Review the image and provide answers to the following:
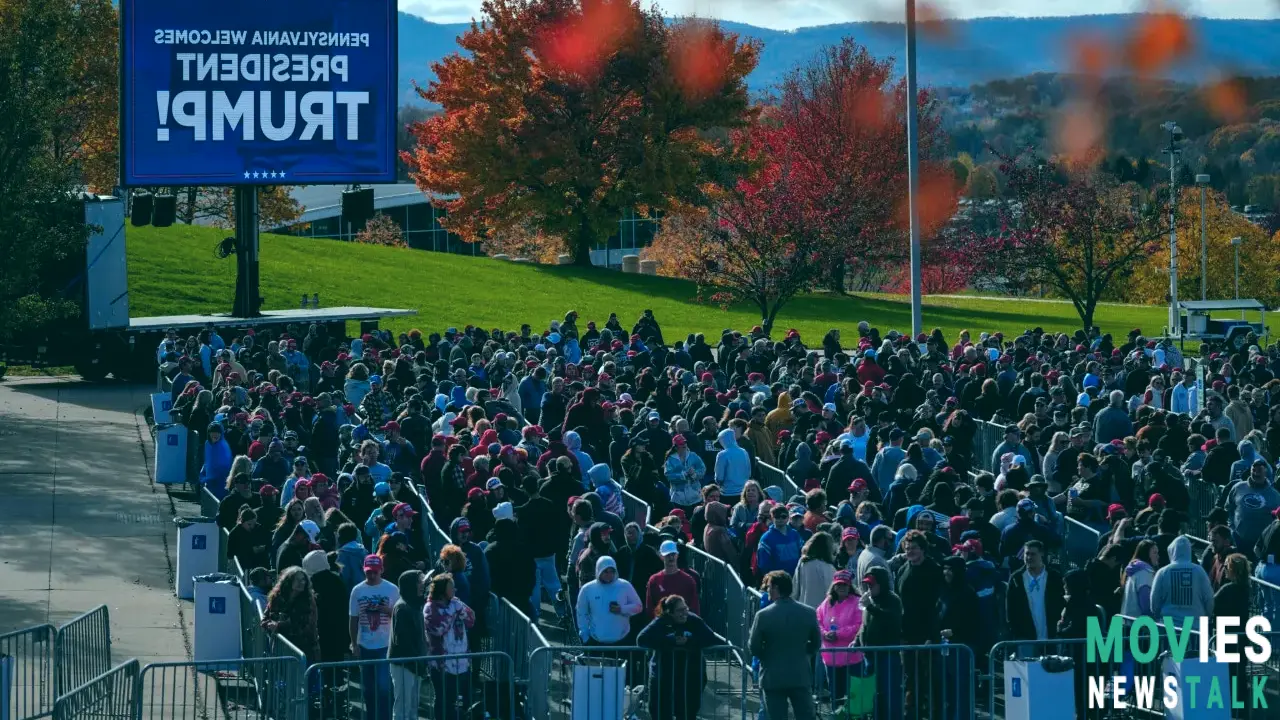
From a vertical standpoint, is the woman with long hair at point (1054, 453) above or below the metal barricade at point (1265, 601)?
above

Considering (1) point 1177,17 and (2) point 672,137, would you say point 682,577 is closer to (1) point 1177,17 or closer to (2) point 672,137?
(1) point 1177,17

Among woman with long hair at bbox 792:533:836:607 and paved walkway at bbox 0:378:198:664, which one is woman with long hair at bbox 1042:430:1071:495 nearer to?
woman with long hair at bbox 792:533:836:607

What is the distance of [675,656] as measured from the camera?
39.2ft

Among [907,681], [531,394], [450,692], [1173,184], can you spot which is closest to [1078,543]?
[907,681]

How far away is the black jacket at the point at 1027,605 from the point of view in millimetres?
12719

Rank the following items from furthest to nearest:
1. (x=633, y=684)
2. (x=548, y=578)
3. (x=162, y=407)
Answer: (x=162, y=407) → (x=548, y=578) → (x=633, y=684)

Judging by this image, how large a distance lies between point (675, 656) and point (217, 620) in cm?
434

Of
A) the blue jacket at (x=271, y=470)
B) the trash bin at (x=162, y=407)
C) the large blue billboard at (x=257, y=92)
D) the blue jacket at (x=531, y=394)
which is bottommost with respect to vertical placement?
the blue jacket at (x=271, y=470)

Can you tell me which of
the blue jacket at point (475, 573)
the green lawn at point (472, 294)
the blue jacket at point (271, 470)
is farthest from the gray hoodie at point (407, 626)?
the green lawn at point (472, 294)

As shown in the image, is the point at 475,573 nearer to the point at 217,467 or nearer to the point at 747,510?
the point at 747,510

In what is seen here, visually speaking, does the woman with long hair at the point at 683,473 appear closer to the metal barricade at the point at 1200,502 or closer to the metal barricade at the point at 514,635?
the metal barricade at the point at 514,635

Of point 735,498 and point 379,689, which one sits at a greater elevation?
point 735,498

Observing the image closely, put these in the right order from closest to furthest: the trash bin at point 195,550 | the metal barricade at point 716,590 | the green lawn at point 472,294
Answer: the metal barricade at point 716,590, the trash bin at point 195,550, the green lawn at point 472,294

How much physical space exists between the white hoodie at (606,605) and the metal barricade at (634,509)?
4.25 meters
